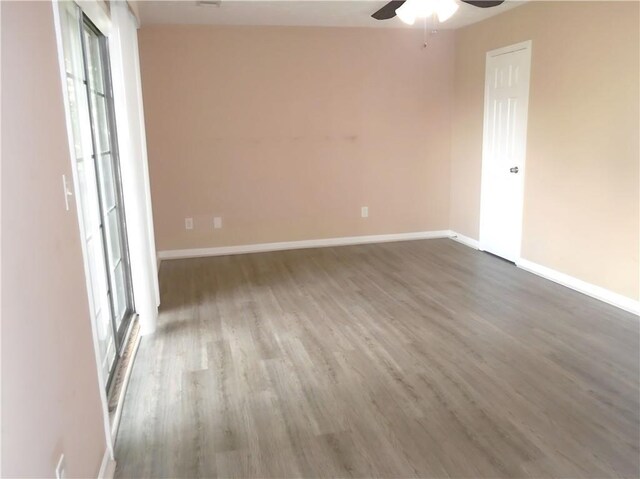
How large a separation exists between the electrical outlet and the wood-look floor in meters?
0.64

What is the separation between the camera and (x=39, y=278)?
4.82 ft

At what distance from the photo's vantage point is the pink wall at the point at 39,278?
4.06 feet

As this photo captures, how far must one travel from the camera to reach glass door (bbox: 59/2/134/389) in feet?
8.50

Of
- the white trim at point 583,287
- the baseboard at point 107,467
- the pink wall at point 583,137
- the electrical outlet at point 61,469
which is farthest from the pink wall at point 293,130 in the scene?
the electrical outlet at point 61,469

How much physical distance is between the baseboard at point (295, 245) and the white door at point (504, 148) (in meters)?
0.89

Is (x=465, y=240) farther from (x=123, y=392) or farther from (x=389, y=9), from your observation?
(x=123, y=392)

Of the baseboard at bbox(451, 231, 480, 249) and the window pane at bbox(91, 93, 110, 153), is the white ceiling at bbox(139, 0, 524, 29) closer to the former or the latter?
the window pane at bbox(91, 93, 110, 153)

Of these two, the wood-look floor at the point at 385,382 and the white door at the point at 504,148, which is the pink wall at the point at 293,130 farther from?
the wood-look floor at the point at 385,382

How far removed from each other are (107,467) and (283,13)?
4199 mm

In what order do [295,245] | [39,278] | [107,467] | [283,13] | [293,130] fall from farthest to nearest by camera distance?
[295,245] → [293,130] → [283,13] → [107,467] → [39,278]

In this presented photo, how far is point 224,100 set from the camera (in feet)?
18.2

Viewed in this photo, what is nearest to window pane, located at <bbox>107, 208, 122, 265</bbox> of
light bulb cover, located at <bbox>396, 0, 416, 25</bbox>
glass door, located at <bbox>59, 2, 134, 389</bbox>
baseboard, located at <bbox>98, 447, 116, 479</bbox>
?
glass door, located at <bbox>59, 2, 134, 389</bbox>

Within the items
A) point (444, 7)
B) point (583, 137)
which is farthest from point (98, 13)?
point (583, 137)

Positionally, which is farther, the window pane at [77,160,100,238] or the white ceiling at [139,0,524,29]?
the white ceiling at [139,0,524,29]
